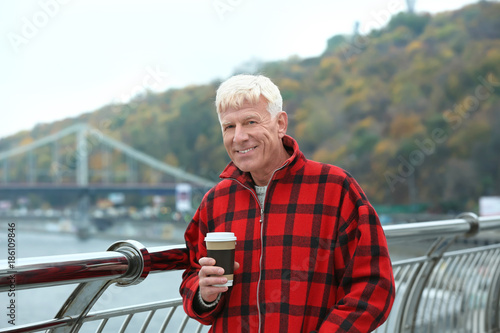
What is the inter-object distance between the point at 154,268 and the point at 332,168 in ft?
1.42

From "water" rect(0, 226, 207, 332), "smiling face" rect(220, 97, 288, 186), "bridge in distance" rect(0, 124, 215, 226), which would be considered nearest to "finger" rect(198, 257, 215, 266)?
"smiling face" rect(220, 97, 288, 186)

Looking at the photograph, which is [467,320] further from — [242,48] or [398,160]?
[242,48]

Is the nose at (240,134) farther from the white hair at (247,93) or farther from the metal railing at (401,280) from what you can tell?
the metal railing at (401,280)

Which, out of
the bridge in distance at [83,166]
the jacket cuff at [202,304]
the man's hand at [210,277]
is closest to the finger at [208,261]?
the man's hand at [210,277]

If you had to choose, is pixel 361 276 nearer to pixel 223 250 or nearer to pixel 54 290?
pixel 223 250

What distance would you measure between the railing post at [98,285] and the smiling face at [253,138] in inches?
10.9

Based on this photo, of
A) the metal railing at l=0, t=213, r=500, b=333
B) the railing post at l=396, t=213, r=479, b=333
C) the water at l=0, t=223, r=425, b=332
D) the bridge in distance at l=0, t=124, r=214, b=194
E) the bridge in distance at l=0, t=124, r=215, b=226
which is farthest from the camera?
the bridge in distance at l=0, t=124, r=214, b=194

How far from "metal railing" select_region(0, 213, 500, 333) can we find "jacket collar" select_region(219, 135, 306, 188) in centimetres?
21

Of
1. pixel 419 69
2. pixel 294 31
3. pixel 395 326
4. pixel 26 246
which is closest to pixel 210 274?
pixel 395 326

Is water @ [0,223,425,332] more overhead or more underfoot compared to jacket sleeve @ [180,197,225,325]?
more underfoot

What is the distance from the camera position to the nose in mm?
1146

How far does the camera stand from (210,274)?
40.8 inches

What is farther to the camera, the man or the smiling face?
the smiling face

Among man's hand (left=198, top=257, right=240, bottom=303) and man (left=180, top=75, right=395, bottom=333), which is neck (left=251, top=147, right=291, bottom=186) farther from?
man's hand (left=198, top=257, right=240, bottom=303)
